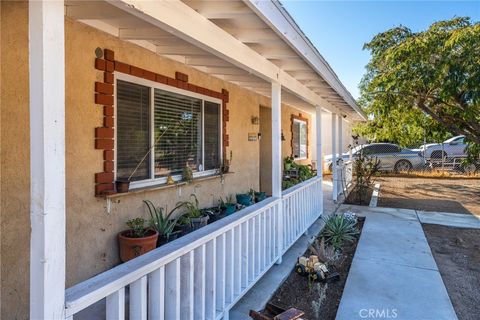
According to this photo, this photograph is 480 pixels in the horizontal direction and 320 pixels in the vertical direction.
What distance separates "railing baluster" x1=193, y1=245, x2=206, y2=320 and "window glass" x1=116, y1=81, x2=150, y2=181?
1594 mm

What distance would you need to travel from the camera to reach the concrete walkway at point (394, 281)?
309 centimetres

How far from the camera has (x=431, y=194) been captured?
998cm

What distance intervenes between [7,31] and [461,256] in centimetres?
585

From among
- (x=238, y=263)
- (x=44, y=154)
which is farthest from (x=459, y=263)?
(x=44, y=154)

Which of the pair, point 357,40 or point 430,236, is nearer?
point 430,236

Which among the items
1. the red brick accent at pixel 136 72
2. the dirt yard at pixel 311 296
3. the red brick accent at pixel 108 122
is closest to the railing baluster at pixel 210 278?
the dirt yard at pixel 311 296

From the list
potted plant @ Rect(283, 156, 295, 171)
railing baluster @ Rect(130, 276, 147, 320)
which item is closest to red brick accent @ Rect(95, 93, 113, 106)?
railing baluster @ Rect(130, 276, 147, 320)

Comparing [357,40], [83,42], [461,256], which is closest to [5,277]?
[83,42]

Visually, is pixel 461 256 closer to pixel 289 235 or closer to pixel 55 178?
pixel 289 235

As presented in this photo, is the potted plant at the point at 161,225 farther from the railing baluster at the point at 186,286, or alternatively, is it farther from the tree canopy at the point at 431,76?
the tree canopy at the point at 431,76

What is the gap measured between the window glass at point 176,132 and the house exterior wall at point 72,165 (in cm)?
34

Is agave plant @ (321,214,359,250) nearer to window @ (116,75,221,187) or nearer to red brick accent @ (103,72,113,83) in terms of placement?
window @ (116,75,221,187)

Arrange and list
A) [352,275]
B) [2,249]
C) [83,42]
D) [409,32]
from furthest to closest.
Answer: [409,32] → [352,275] → [83,42] → [2,249]

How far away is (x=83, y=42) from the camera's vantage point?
3057 mm
